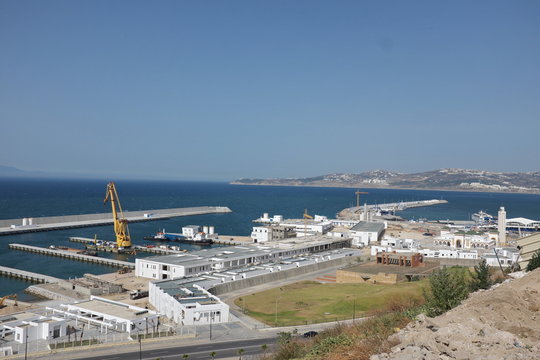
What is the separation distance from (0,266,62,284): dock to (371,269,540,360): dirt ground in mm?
31623

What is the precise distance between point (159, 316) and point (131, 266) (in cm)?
1864

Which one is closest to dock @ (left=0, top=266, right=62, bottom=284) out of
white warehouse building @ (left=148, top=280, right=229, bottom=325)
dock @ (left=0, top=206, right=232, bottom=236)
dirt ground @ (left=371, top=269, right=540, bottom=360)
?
white warehouse building @ (left=148, top=280, right=229, bottom=325)

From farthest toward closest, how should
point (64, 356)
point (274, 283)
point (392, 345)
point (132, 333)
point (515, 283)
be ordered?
point (274, 283)
point (132, 333)
point (64, 356)
point (515, 283)
point (392, 345)

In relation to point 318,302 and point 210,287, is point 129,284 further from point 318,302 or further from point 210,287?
point 318,302

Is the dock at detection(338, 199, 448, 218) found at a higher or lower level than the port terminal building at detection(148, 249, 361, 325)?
lower

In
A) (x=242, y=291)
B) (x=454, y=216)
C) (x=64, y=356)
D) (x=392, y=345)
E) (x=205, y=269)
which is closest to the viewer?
(x=392, y=345)

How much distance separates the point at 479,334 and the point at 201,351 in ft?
41.9

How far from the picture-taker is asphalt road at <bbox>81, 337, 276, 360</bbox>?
58.1ft

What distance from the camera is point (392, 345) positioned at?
8250mm

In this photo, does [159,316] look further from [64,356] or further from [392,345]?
[392,345]

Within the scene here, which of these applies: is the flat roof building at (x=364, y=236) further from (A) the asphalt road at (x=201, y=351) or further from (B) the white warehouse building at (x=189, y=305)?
(A) the asphalt road at (x=201, y=351)

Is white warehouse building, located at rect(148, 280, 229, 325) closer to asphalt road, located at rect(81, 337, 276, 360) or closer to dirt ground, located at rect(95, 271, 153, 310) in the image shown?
dirt ground, located at rect(95, 271, 153, 310)

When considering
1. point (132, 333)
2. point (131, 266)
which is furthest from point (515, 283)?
point (131, 266)

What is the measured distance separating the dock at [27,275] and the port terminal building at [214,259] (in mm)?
6188
